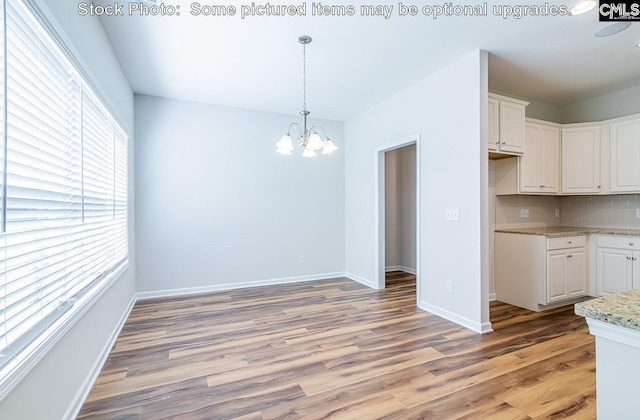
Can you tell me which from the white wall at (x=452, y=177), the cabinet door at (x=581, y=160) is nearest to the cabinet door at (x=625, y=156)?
the cabinet door at (x=581, y=160)

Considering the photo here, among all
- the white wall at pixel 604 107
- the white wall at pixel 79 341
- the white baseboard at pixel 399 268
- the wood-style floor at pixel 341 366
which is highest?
the white wall at pixel 604 107

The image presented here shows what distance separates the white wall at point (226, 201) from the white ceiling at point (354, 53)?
0.48m

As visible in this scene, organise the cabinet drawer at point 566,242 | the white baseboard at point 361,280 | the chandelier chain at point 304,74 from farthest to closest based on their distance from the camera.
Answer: the white baseboard at point 361,280, the cabinet drawer at point 566,242, the chandelier chain at point 304,74

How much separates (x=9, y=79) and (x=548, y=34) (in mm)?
3625

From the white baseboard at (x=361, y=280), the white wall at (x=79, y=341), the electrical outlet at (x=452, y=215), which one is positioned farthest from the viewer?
the white baseboard at (x=361, y=280)

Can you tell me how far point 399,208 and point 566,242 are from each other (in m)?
2.87

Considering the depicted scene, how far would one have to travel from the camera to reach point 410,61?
315 centimetres

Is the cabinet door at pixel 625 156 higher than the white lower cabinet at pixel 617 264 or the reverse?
higher

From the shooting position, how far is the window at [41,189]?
3.85 ft

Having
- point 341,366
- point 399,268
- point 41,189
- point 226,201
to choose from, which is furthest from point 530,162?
point 41,189

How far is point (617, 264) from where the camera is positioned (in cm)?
350

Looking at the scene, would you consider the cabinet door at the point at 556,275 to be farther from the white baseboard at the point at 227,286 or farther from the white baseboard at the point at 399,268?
the white baseboard at the point at 227,286

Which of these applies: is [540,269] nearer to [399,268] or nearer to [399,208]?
[399,268]

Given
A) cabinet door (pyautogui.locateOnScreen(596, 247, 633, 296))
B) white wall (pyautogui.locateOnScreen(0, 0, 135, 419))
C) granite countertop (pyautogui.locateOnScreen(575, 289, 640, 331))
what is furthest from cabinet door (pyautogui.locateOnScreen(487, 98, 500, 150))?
white wall (pyautogui.locateOnScreen(0, 0, 135, 419))
